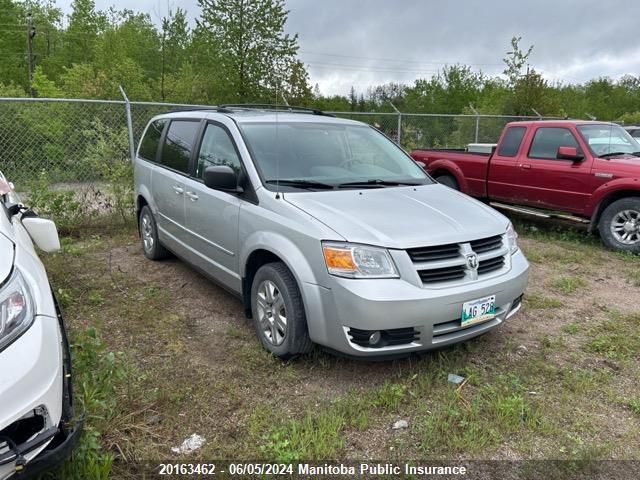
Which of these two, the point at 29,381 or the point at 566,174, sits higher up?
the point at 566,174

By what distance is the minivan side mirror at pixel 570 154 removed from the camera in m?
6.73

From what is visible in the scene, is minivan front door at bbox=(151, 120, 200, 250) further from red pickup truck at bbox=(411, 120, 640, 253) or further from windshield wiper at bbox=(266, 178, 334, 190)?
red pickup truck at bbox=(411, 120, 640, 253)

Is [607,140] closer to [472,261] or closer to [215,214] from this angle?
[472,261]

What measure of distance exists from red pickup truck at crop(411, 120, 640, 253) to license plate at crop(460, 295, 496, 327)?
4266 mm

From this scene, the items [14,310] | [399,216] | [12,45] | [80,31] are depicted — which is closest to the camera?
[14,310]

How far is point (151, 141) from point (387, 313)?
3944 mm

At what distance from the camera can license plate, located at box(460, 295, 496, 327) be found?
120 inches

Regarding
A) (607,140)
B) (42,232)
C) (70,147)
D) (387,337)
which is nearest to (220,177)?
(42,232)

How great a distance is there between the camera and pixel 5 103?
22.7ft

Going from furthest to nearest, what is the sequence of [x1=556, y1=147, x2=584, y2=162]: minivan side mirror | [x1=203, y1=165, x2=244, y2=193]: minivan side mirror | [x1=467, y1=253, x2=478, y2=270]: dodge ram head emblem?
[x1=556, y1=147, x2=584, y2=162]: minivan side mirror → [x1=203, y1=165, x2=244, y2=193]: minivan side mirror → [x1=467, y1=253, x2=478, y2=270]: dodge ram head emblem

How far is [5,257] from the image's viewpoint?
81.8 inches

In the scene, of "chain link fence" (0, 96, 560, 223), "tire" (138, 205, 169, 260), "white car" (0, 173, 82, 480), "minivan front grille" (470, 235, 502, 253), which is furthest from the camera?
"chain link fence" (0, 96, 560, 223)

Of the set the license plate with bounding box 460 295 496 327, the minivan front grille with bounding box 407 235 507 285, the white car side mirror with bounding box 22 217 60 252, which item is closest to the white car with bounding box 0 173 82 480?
the white car side mirror with bounding box 22 217 60 252

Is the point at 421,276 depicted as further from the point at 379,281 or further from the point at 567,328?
the point at 567,328
